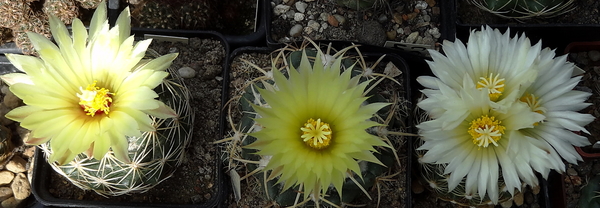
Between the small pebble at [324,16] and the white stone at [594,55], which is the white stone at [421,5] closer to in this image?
the small pebble at [324,16]

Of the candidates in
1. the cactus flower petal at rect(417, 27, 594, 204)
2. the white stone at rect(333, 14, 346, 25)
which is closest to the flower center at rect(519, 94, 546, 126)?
the cactus flower petal at rect(417, 27, 594, 204)

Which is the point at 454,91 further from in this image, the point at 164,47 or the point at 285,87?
the point at 164,47

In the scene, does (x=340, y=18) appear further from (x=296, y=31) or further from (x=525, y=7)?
(x=525, y=7)

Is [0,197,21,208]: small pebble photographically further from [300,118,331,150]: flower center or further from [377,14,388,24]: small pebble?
[377,14,388,24]: small pebble

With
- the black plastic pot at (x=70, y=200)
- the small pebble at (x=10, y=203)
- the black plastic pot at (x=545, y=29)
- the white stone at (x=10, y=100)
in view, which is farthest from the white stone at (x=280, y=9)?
the small pebble at (x=10, y=203)

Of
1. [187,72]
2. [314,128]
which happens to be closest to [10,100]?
[187,72]
